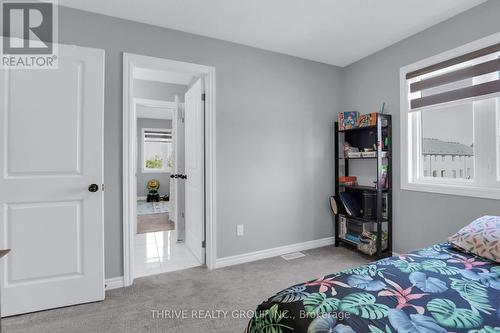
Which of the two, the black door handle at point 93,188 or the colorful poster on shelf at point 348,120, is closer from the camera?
the black door handle at point 93,188

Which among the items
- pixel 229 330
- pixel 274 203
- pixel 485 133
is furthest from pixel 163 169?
pixel 485 133

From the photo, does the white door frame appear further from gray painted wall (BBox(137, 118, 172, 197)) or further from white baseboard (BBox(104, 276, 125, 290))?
gray painted wall (BBox(137, 118, 172, 197))

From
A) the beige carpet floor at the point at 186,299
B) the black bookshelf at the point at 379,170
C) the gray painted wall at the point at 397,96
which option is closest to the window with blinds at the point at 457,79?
the gray painted wall at the point at 397,96

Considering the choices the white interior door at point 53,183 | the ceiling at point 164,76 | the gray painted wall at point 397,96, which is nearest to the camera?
the white interior door at point 53,183

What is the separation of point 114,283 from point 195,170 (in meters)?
1.38

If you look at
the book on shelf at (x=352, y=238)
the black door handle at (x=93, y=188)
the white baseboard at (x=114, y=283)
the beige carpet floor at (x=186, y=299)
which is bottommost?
the beige carpet floor at (x=186, y=299)

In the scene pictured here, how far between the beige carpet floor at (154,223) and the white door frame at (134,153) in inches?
74.1

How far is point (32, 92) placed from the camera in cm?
194

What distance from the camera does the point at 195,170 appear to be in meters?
3.02

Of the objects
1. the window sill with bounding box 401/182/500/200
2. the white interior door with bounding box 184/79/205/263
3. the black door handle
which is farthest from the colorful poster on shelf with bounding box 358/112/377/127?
the black door handle

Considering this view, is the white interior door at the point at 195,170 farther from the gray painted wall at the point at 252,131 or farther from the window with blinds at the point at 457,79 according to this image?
the window with blinds at the point at 457,79

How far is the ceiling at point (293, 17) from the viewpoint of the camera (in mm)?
2141

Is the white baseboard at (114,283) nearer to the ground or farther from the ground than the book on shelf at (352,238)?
nearer to the ground

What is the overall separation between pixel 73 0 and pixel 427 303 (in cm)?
307
